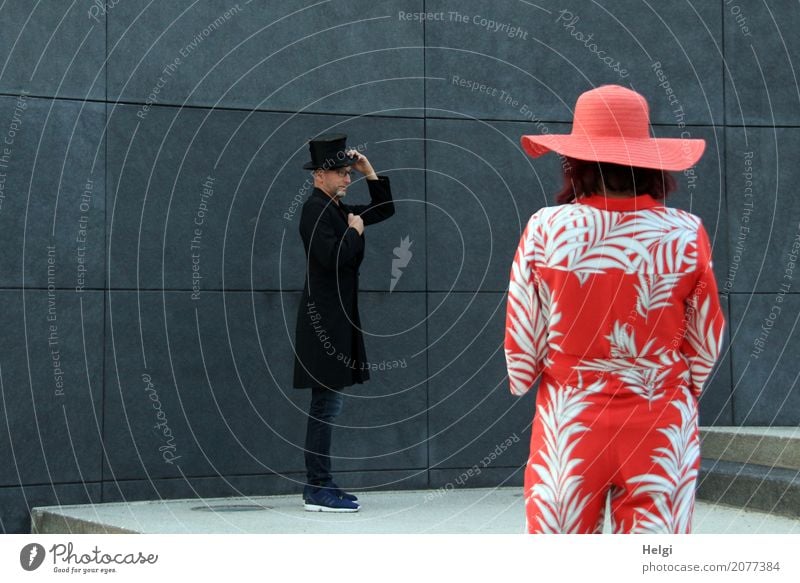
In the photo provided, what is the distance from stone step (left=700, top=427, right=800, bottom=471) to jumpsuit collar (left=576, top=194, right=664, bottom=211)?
417 cm

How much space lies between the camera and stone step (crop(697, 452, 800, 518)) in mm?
6445

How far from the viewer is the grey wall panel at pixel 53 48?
22.4ft

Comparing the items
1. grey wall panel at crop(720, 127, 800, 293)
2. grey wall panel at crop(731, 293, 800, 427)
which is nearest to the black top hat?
grey wall panel at crop(720, 127, 800, 293)

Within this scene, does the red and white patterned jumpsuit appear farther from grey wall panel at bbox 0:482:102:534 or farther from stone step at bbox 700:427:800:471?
grey wall panel at bbox 0:482:102:534

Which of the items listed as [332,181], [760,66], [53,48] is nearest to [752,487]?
[332,181]

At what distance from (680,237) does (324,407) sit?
3.79 meters

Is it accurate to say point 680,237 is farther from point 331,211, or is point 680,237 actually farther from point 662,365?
point 331,211

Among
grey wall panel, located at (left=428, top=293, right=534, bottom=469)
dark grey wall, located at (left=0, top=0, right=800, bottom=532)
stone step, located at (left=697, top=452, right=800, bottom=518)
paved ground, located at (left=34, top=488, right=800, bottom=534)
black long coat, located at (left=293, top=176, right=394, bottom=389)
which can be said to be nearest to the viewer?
paved ground, located at (left=34, top=488, right=800, bottom=534)

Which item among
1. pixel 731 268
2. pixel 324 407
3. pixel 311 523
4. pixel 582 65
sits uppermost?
pixel 582 65

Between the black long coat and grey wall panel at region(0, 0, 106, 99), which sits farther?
grey wall panel at region(0, 0, 106, 99)

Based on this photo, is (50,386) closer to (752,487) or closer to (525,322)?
(752,487)

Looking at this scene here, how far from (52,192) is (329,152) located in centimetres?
152
